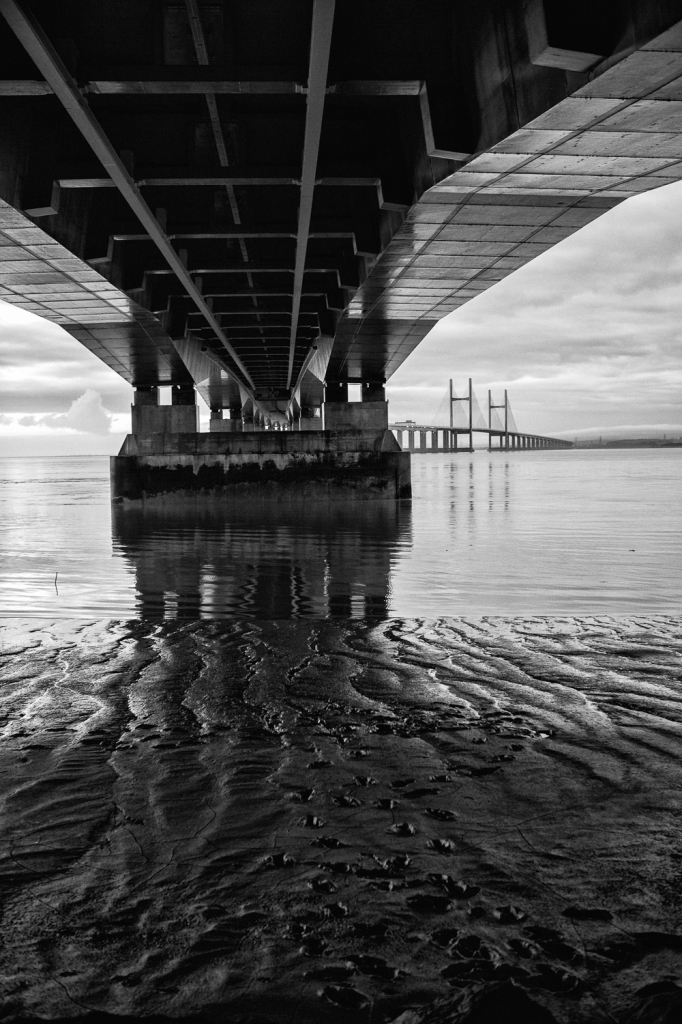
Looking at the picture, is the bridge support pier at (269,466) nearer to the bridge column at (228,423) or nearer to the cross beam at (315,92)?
the cross beam at (315,92)

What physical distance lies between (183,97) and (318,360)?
1943 cm

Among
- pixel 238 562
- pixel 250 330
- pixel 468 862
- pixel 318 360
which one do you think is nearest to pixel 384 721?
pixel 468 862

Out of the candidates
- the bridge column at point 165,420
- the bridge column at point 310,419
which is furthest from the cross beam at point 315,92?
the bridge column at point 310,419

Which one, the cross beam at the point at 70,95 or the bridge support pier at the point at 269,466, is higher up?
the cross beam at the point at 70,95

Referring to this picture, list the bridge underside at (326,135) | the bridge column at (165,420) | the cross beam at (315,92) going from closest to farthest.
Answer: the cross beam at (315,92)
the bridge underside at (326,135)
the bridge column at (165,420)

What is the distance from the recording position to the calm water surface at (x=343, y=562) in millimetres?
8953

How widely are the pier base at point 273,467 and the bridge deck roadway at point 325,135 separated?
11792 millimetres

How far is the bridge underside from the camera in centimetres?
757

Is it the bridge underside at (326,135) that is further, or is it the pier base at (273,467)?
the pier base at (273,467)

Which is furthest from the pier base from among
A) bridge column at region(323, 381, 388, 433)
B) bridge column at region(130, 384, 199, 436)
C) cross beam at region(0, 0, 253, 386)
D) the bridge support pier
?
cross beam at region(0, 0, 253, 386)

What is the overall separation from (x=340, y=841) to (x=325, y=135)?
1017 cm

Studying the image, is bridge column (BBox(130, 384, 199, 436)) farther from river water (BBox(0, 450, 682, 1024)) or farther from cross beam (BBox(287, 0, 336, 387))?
river water (BBox(0, 450, 682, 1024))

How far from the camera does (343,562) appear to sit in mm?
12781

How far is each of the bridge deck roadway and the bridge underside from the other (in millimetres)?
28
